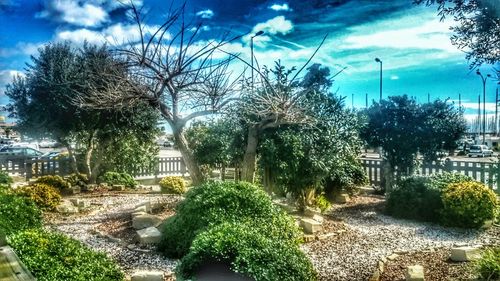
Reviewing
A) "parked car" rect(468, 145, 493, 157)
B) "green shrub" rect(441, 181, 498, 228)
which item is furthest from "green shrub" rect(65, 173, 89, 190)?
"parked car" rect(468, 145, 493, 157)

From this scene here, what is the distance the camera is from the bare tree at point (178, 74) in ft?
15.0

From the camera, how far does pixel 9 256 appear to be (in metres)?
0.95

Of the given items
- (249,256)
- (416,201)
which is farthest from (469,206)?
(249,256)

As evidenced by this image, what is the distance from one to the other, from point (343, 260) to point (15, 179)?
327 inches

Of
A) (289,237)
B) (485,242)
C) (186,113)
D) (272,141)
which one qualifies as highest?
(186,113)

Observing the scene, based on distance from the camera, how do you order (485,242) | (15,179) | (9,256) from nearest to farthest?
(9,256) → (485,242) → (15,179)

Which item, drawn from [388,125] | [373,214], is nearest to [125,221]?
[373,214]

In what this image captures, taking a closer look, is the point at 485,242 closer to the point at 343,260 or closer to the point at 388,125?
the point at 343,260

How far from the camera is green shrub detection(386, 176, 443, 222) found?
5312 millimetres

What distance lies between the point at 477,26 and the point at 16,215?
3.64 metres

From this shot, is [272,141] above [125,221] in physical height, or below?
above

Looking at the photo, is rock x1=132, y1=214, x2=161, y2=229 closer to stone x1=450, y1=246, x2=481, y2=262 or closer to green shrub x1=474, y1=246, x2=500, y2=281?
stone x1=450, y1=246, x2=481, y2=262

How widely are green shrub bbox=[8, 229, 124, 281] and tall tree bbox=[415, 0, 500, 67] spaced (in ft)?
8.96

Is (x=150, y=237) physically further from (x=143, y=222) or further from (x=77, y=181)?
(x=77, y=181)
